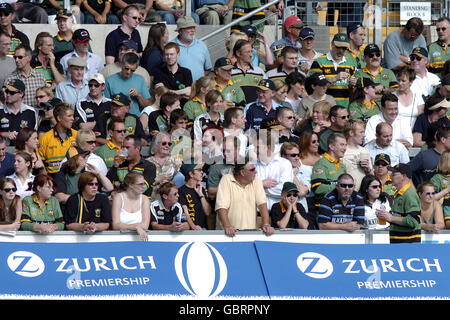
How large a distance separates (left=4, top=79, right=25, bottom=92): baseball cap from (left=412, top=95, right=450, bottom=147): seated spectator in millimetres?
5442

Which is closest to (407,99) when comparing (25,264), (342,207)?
(342,207)

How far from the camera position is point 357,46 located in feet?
50.2

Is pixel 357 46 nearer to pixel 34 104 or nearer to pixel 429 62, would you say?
pixel 429 62

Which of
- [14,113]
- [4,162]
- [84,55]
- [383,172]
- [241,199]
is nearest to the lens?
[241,199]

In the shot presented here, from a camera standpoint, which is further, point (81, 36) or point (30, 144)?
point (81, 36)

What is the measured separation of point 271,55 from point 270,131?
283cm

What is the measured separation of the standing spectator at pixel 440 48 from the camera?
15594 millimetres

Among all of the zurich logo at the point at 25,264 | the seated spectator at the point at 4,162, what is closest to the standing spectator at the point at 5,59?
the seated spectator at the point at 4,162

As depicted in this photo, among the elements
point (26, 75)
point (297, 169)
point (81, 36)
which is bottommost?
point (297, 169)

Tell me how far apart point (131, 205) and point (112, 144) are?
4.79ft

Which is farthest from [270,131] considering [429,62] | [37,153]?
[429,62]

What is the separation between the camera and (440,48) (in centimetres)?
1570

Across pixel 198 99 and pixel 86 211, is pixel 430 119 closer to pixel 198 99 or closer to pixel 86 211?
pixel 198 99

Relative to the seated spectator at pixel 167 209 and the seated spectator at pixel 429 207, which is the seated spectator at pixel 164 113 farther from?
the seated spectator at pixel 429 207
